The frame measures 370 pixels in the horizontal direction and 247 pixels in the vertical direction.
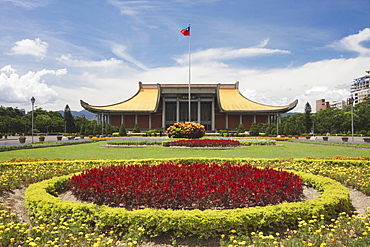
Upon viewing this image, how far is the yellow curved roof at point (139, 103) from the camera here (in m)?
39.4

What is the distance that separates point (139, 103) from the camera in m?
42.5

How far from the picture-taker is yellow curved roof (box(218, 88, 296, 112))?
1581 inches

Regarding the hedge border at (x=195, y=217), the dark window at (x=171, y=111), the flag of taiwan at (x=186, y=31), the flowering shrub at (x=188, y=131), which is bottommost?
the hedge border at (x=195, y=217)

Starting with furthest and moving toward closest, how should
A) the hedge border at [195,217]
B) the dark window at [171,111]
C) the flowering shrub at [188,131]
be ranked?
the dark window at [171,111] < the flowering shrub at [188,131] < the hedge border at [195,217]

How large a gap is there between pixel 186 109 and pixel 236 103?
812cm

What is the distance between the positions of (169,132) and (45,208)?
56.3 feet

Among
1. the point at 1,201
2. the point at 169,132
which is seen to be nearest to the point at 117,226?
the point at 1,201

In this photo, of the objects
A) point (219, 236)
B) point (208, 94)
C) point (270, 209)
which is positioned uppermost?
point (208, 94)

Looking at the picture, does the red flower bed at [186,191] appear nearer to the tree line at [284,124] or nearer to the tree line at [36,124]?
the tree line at [284,124]

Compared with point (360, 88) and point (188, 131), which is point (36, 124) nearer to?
point (188, 131)

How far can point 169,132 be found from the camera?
2083 centimetres

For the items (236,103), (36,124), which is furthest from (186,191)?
(36,124)

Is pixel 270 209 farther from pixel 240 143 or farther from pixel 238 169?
pixel 240 143

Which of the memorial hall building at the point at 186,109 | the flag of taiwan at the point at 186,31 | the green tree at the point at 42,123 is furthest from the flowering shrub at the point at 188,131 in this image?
the green tree at the point at 42,123
